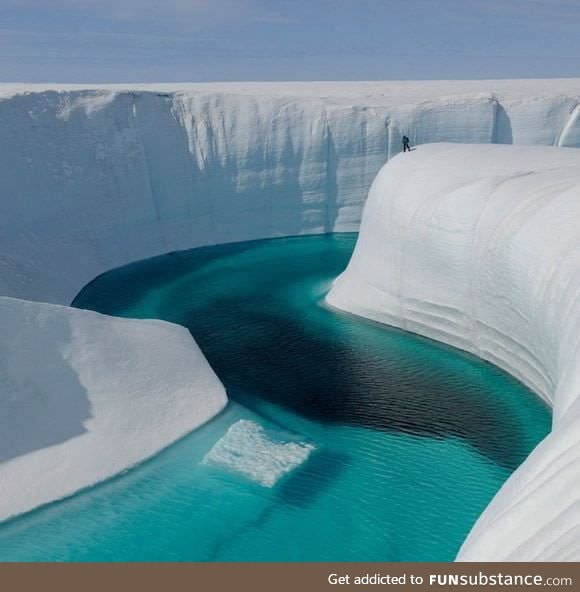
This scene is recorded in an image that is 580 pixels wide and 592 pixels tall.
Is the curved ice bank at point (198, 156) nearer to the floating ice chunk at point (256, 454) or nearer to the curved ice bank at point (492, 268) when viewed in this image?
the curved ice bank at point (492, 268)

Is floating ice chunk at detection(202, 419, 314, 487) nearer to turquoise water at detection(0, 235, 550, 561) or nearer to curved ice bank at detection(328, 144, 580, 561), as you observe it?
turquoise water at detection(0, 235, 550, 561)

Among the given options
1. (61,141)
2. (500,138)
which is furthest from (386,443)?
(500,138)

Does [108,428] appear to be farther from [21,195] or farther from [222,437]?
[21,195]

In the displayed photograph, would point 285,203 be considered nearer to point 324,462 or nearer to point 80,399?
point 80,399

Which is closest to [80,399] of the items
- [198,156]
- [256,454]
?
[256,454]

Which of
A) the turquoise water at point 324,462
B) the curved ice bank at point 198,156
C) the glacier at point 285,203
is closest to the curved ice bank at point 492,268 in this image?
the glacier at point 285,203

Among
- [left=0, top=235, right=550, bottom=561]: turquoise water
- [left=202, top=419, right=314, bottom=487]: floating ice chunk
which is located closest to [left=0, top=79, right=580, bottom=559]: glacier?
[left=0, top=235, right=550, bottom=561]: turquoise water
